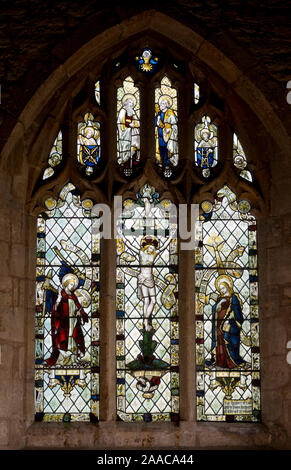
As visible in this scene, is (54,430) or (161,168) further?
(161,168)

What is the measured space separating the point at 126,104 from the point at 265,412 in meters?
2.49

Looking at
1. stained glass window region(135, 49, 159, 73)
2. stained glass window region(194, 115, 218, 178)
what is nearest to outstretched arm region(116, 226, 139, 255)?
stained glass window region(194, 115, 218, 178)

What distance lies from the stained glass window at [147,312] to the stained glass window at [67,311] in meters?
0.19

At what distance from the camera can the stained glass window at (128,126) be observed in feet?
25.2

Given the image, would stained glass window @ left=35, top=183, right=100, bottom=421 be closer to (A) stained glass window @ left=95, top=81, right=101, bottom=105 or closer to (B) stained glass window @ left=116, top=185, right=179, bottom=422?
(B) stained glass window @ left=116, top=185, right=179, bottom=422

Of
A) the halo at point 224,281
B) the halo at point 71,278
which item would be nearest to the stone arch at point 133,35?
the halo at point 71,278

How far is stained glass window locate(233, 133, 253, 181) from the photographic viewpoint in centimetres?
766

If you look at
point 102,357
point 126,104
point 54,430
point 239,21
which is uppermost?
point 239,21

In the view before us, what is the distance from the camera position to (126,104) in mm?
7793

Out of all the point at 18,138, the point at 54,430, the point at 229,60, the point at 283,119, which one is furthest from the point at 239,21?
the point at 54,430

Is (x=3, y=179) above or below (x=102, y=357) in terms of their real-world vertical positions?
above

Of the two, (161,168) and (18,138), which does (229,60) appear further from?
(18,138)

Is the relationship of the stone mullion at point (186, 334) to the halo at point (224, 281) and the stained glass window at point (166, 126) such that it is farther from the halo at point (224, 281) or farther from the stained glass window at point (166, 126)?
the stained glass window at point (166, 126)

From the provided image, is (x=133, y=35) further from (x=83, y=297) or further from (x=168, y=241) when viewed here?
(x=83, y=297)
